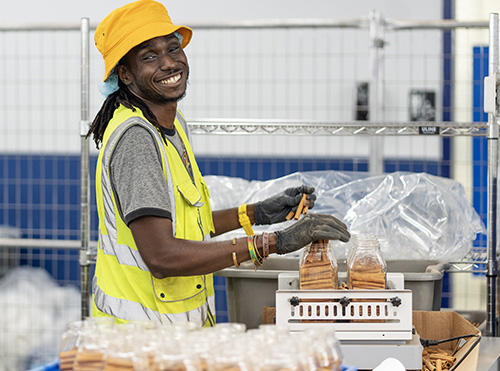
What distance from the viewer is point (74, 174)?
4.61 meters

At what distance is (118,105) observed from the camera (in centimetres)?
202

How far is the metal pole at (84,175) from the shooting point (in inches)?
109

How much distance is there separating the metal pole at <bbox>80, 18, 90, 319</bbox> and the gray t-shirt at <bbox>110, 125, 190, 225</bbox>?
3.11 ft

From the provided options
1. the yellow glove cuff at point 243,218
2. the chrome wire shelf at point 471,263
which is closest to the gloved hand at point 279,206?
the yellow glove cuff at point 243,218

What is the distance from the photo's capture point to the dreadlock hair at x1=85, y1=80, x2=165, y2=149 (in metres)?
2.00

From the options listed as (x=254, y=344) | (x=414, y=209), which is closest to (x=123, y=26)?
(x=254, y=344)

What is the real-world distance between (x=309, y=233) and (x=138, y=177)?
483 mm

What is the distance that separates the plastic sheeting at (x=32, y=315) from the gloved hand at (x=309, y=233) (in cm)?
247

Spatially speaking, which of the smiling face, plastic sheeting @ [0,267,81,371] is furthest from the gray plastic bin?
plastic sheeting @ [0,267,81,371]

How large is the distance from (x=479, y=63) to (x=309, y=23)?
→ 5.17ft

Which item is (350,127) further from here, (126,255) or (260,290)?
(126,255)

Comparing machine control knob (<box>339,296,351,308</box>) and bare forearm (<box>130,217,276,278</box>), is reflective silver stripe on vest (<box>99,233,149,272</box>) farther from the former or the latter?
machine control knob (<box>339,296,351,308</box>)

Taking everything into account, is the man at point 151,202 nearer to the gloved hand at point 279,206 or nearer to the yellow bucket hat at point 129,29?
the yellow bucket hat at point 129,29

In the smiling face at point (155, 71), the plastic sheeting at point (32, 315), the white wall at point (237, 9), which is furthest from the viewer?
the white wall at point (237, 9)
